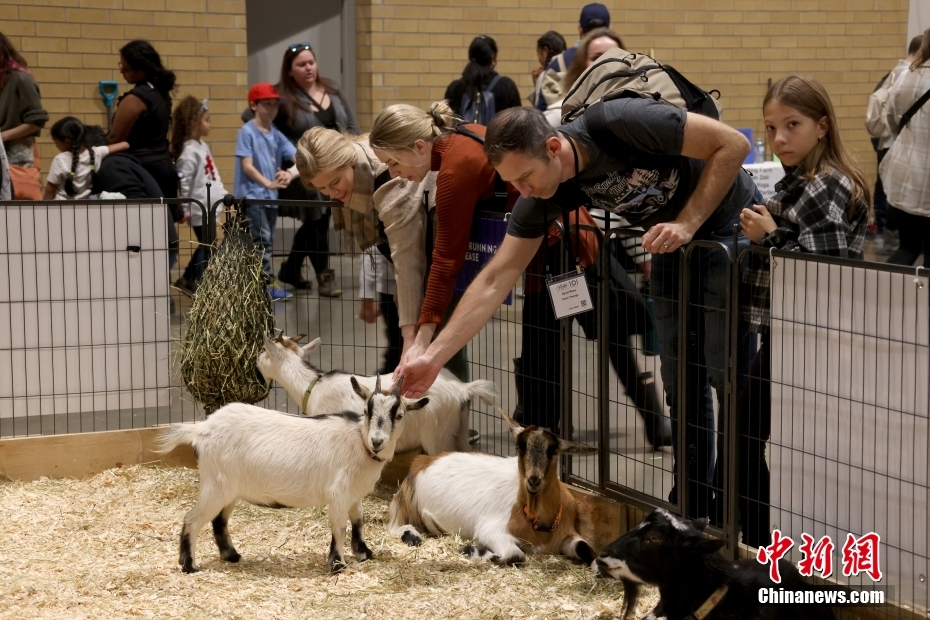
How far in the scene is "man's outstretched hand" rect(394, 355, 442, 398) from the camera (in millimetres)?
3584

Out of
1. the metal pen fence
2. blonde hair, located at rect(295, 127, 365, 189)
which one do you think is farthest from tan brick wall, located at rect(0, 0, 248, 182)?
blonde hair, located at rect(295, 127, 365, 189)

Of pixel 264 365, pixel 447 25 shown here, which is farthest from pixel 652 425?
pixel 447 25

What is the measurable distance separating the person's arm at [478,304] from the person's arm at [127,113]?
13.6 feet

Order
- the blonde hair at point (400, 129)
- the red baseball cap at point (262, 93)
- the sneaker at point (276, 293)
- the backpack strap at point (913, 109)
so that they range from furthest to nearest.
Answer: the red baseball cap at point (262, 93), the backpack strap at point (913, 109), the sneaker at point (276, 293), the blonde hair at point (400, 129)

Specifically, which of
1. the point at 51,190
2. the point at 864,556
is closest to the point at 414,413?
the point at 864,556

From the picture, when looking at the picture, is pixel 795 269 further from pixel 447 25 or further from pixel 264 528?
pixel 447 25

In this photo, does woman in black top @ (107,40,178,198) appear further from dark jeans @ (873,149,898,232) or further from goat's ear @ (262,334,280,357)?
dark jeans @ (873,149,898,232)

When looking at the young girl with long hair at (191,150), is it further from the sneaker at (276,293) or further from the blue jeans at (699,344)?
the blue jeans at (699,344)

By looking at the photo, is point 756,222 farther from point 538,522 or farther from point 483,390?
point 483,390

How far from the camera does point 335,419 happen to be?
3.71m

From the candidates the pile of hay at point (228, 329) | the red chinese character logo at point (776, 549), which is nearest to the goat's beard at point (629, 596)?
the red chinese character logo at point (776, 549)

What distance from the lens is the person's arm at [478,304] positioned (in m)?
3.57

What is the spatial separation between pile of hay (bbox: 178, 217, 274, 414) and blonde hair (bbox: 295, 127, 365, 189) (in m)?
0.67

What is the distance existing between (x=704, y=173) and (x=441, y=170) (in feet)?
3.63
